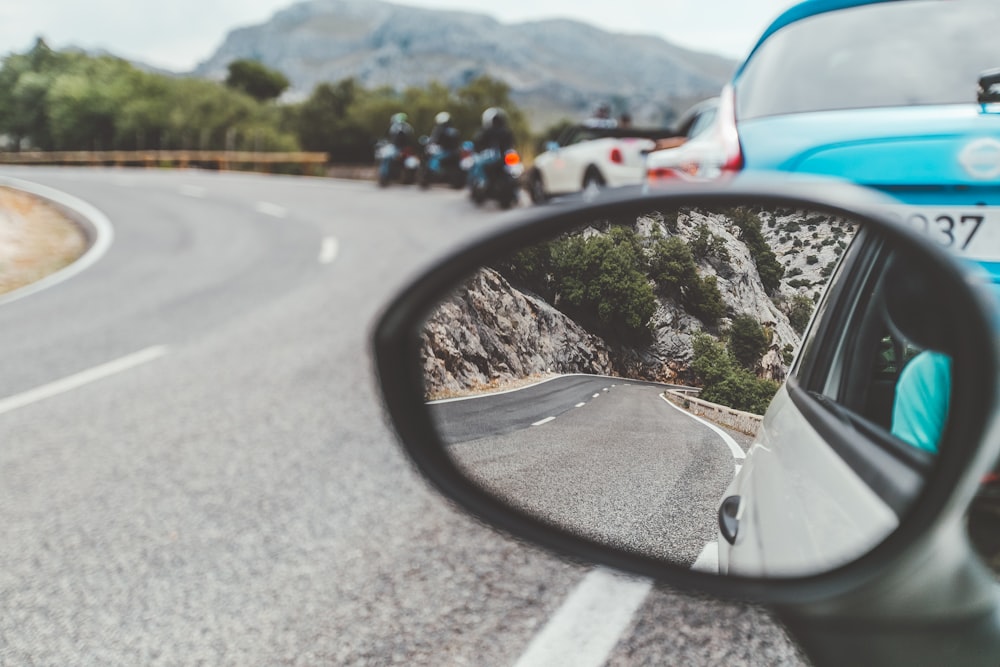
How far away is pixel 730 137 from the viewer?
6.82 ft

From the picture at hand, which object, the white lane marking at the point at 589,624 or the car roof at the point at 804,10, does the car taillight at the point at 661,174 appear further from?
the white lane marking at the point at 589,624

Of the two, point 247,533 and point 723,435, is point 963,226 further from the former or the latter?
point 247,533

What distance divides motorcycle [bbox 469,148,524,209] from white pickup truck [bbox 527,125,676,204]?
0.58m

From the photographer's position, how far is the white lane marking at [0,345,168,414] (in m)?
5.05

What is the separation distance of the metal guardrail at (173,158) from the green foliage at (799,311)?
37271mm

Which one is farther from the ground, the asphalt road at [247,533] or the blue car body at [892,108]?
the blue car body at [892,108]

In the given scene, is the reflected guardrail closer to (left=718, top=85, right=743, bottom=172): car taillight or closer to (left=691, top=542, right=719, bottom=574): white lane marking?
(left=691, top=542, right=719, bottom=574): white lane marking

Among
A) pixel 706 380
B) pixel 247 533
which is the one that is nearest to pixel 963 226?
pixel 706 380

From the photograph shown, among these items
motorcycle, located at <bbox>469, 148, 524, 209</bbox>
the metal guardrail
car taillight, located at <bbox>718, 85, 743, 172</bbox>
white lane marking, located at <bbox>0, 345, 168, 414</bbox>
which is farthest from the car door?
the metal guardrail

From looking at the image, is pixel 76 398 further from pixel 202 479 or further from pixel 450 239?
pixel 450 239

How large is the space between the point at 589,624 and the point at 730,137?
4.67ft

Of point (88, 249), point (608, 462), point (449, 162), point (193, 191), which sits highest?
point (449, 162)

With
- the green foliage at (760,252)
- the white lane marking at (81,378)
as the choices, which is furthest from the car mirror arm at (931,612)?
the white lane marking at (81,378)

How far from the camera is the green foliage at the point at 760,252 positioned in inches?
32.2
